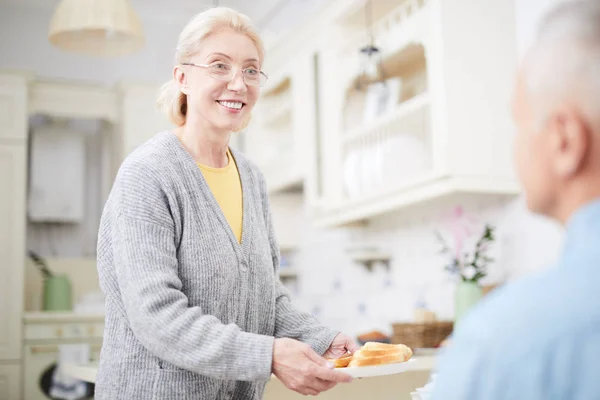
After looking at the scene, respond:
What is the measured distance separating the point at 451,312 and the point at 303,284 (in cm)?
152

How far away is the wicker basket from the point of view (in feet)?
8.47

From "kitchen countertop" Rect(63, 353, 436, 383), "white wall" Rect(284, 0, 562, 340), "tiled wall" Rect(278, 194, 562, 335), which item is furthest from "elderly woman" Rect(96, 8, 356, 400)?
"tiled wall" Rect(278, 194, 562, 335)

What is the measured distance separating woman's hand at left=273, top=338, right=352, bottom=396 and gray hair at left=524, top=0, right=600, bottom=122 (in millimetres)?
679

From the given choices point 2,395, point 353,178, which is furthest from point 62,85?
point 353,178

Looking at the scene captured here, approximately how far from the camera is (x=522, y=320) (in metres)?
0.54

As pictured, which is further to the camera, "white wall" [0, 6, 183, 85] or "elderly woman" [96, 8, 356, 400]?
"white wall" [0, 6, 183, 85]

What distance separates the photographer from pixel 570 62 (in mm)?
597

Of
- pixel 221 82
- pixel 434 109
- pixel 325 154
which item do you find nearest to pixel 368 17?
pixel 325 154

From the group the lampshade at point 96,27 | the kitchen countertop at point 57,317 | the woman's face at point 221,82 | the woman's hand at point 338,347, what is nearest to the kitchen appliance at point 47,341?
the kitchen countertop at point 57,317

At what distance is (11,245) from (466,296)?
9.61 feet

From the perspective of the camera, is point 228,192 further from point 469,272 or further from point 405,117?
point 469,272

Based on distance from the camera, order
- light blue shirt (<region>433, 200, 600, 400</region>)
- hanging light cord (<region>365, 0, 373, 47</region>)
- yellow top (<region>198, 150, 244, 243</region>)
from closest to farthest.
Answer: light blue shirt (<region>433, 200, 600, 400</region>), yellow top (<region>198, 150, 244, 243</region>), hanging light cord (<region>365, 0, 373, 47</region>)

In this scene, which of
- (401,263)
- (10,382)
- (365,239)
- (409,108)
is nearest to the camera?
(409,108)

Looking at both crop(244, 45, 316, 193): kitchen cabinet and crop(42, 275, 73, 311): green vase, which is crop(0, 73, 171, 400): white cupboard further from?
crop(244, 45, 316, 193): kitchen cabinet
